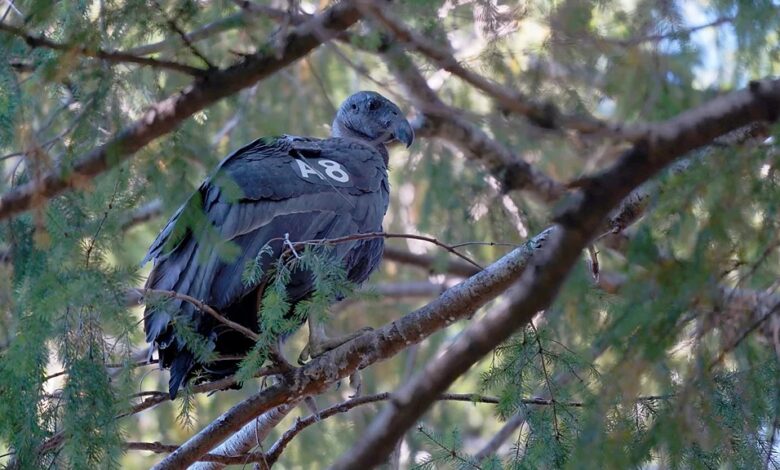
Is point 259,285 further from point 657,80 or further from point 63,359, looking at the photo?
point 657,80

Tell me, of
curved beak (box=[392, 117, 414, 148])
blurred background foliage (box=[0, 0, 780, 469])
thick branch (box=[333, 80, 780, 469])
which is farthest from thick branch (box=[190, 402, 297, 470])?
curved beak (box=[392, 117, 414, 148])

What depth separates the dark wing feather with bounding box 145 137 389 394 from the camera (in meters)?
4.34

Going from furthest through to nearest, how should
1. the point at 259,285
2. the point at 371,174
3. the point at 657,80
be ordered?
the point at 371,174
the point at 259,285
the point at 657,80

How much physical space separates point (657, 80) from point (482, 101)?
476cm

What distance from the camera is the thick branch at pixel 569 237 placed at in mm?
2471

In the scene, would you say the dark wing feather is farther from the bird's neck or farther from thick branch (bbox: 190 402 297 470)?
the bird's neck

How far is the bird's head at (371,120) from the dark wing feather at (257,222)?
662 millimetres

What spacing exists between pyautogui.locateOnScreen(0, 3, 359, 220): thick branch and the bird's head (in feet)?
8.15

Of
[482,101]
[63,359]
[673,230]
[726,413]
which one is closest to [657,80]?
[673,230]

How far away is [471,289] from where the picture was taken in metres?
3.93

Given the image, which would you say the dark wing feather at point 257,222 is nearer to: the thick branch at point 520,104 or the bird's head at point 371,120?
the bird's head at point 371,120

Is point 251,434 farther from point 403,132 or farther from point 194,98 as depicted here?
point 403,132

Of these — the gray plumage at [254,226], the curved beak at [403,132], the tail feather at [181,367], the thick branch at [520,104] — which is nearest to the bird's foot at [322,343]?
the gray plumage at [254,226]

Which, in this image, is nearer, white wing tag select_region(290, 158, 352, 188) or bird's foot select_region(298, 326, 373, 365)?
bird's foot select_region(298, 326, 373, 365)
